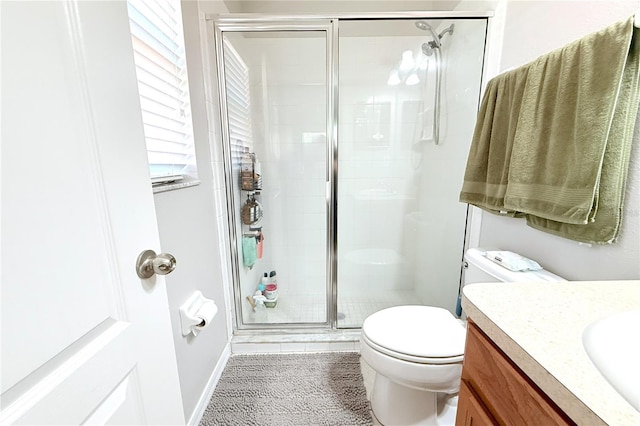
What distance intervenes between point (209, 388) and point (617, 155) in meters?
1.84

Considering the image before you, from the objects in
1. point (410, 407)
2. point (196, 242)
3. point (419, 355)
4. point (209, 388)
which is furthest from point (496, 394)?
point (209, 388)

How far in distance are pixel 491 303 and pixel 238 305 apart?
1.51 metres

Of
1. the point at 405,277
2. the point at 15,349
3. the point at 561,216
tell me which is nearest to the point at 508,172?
the point at 561,216

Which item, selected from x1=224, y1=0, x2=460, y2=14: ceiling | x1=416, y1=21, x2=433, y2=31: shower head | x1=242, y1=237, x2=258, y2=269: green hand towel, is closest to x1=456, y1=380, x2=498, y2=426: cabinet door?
x1=242, y1=237, x2=258, y2=269: green hand towel

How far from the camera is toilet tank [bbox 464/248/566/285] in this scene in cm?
93

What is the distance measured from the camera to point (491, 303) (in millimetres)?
548

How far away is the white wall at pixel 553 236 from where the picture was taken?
75 cm

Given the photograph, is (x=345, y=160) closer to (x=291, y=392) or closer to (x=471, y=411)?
(x=291, y=392)

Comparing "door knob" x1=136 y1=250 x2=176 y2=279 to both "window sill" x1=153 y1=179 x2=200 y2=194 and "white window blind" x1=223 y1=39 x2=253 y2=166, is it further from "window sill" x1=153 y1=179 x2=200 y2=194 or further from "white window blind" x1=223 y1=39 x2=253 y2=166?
"white window blind" x1=223 y1=39 x2=253 y2=166

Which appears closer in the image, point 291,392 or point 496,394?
point 496,394

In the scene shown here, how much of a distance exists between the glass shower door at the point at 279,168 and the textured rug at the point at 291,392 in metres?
0.26

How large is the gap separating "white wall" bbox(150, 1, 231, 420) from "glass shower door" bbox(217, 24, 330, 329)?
0.20m

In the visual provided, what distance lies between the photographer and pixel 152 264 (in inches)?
20.7

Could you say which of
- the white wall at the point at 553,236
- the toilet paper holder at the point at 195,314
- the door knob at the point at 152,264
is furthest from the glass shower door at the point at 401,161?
the door knob at the point at 152,264
